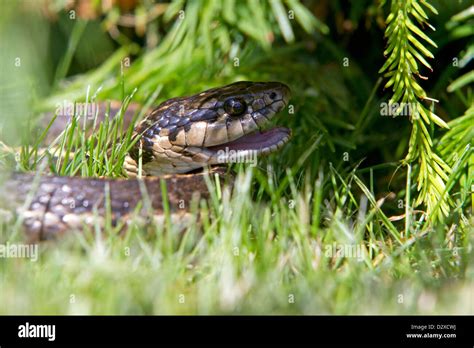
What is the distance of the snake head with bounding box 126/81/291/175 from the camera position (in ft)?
9.21

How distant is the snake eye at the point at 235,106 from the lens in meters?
2.82

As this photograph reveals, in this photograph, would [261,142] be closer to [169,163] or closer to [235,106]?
[235,106]

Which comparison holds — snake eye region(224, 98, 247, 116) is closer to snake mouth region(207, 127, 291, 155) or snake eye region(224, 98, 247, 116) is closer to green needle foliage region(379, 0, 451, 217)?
snake mouth region(207, 127, 291, 155)

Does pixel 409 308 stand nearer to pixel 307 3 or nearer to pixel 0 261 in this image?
pixel 0 261

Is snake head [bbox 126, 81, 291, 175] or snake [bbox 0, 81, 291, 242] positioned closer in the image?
snake [bbox 0, 81, 291, 242]

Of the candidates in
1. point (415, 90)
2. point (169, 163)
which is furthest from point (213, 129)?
point (415, 90)

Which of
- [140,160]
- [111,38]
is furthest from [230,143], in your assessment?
[111,38]

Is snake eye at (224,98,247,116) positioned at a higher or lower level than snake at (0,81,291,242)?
higher

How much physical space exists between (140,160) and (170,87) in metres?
1.25

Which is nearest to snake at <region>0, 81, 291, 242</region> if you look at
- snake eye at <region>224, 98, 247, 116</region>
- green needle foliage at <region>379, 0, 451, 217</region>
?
snake eye at <region>224, 98, 247, 116</region>

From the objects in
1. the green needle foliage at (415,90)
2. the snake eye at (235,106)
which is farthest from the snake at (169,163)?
the green needle foliage at (415,90)

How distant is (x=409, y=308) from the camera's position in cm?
187

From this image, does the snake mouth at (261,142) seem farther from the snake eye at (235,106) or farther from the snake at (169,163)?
the snake eye at (235,106)

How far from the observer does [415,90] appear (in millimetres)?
2580
